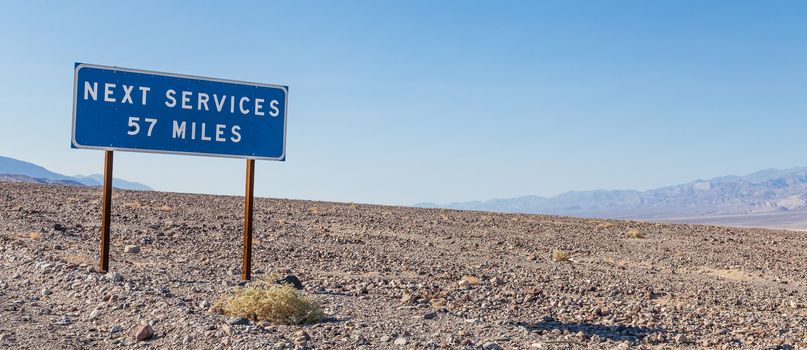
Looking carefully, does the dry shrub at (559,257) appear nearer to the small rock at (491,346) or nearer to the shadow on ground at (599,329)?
the shadow on ground at (599,329)

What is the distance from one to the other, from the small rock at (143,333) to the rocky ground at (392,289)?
2.7 inches

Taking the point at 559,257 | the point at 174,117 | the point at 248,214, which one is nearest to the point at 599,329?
the point at 248,214

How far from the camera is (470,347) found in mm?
8062

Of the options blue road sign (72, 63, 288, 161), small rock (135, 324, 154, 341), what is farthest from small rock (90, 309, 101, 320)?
blue road sign (72, 63, 288, 161)

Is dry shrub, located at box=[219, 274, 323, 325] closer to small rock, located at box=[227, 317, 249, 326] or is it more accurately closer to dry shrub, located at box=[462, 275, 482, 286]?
small rock, located at box=[227, 317, 249, 326]


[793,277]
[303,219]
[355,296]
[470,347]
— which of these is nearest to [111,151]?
[355,296]

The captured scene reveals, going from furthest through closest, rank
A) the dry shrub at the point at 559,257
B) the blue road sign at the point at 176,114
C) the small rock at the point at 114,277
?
1. the dry shrub at the point at 559,257
2. the blue road sign at the point at 176,114
3. the small rock at the point at 114,277

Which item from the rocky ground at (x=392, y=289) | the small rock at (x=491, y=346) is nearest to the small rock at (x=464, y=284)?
the rocky ground at (x=392, y=289)

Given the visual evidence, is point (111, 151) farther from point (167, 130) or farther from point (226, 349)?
point (226, 349)

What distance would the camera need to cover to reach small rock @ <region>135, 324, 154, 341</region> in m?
8.33

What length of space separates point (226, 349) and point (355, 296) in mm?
3919

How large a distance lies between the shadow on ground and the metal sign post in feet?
15.8

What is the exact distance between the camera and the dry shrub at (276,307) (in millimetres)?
9188

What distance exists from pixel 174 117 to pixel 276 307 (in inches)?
168
